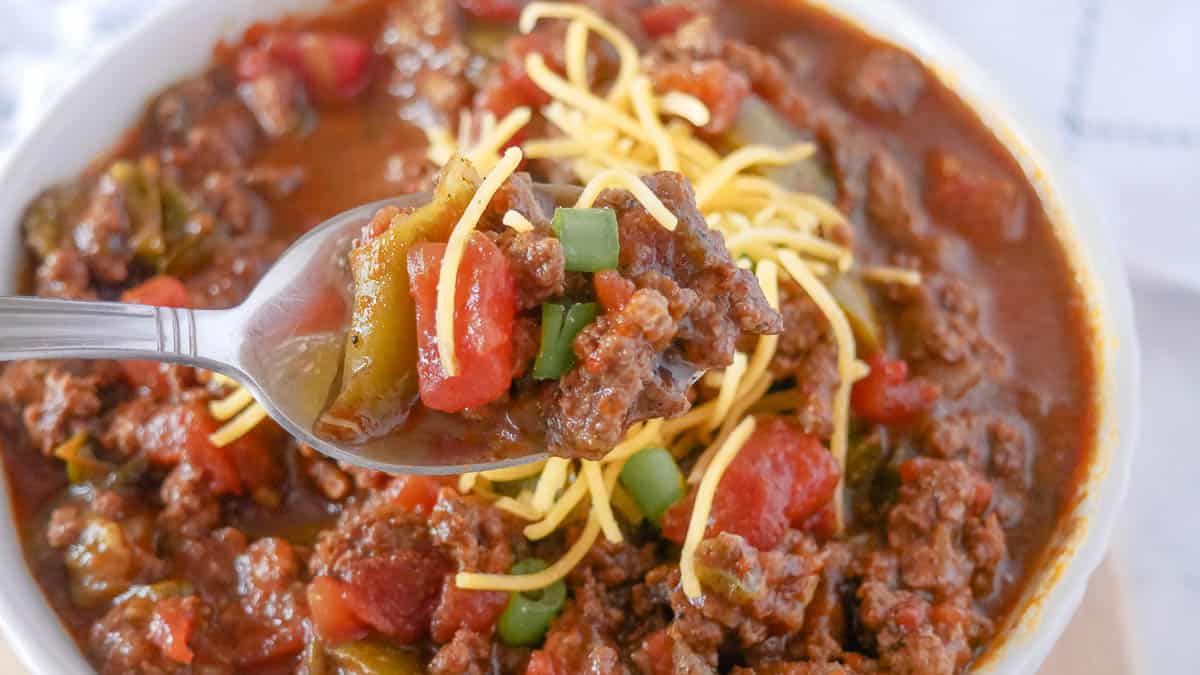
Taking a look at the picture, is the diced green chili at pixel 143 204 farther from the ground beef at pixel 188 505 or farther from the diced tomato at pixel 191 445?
the ground beef at pixel 188 505

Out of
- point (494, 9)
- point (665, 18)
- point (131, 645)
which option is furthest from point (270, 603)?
point (665, 18)

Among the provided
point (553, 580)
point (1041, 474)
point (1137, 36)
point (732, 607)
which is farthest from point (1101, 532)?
point (1137, 36)

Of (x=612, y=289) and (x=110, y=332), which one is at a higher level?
(x=612, y=289)

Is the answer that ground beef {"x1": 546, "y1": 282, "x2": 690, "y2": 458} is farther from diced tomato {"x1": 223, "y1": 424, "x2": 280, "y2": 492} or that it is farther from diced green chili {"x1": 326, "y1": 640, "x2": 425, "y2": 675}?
diced tomato {"x1": 223, "y1": 424, "x2": 280, "y2": 492}

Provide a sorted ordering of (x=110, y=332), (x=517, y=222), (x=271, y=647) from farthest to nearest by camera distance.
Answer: (x=271, y=647) → (x=110, y=332) → (x=517, y=222)

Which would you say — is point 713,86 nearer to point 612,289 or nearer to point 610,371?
point 612,289

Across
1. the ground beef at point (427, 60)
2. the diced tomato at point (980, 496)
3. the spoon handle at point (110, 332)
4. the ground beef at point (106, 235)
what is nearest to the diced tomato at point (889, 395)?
the diced tomato at point (980, 496)

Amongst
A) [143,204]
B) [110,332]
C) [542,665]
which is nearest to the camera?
[110,332]

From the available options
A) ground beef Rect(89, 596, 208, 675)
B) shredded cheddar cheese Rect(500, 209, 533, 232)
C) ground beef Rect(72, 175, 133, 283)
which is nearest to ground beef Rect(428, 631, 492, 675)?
ground beef Rect(89, 596, 208, 675)
